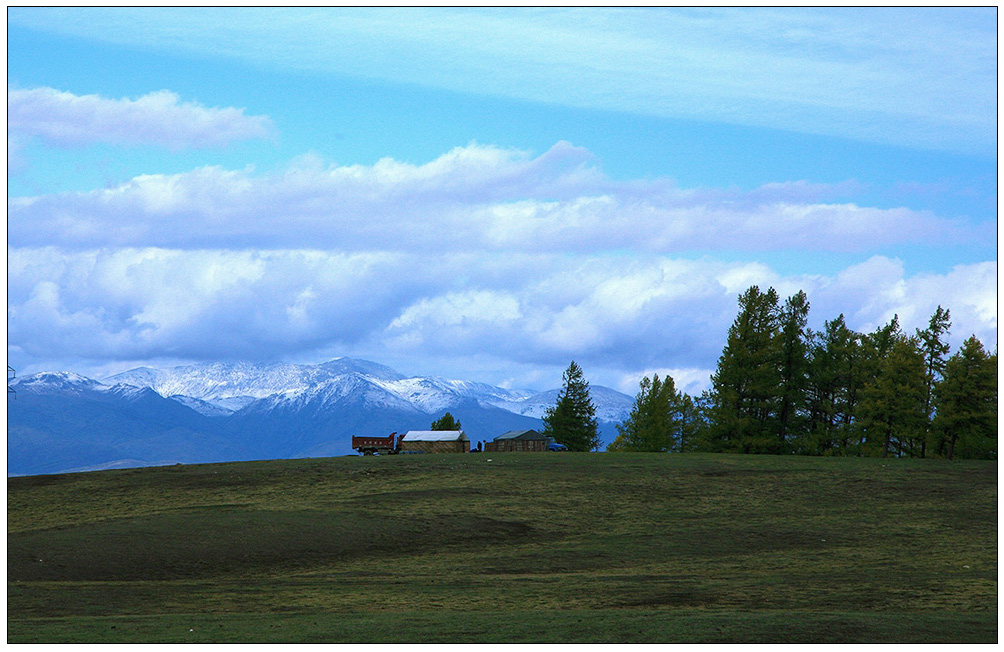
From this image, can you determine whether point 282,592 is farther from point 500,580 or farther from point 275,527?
point 275,527

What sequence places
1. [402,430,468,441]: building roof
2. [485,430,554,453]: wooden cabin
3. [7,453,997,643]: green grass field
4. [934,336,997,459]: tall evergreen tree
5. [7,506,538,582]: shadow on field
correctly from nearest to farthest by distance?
[7,453,997,643]: green grass field → [7,506,538,582]: shadow on field → [934,336,997,459]: tall evergreen tree → [402,430,468,441]: building roof → [485,430,554,453]: wooden cabin

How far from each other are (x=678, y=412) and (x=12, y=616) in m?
80.6

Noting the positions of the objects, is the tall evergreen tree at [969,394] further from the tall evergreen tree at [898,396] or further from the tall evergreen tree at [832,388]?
the tall evergreen tree at [832,388]

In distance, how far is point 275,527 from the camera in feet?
131

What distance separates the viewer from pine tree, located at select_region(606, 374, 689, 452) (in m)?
91.5

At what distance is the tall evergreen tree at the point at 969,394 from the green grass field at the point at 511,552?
4.87m

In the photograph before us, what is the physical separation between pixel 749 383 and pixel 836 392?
10.1 metres

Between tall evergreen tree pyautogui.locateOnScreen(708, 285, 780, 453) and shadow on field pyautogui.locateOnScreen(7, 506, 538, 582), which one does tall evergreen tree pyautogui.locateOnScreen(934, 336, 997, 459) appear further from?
shadow on field pyautogui.locateOnScreen(7, 506, 538, 582)

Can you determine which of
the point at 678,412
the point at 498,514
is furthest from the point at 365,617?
the point at 678,412

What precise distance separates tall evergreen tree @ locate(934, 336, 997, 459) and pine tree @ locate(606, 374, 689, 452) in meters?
28.8

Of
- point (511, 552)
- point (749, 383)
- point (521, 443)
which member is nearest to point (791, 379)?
point (749, 383)

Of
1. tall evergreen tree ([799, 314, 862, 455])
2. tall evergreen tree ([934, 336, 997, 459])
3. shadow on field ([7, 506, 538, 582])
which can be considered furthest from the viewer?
tall evergreen tree ([799, 314, 862, 455])

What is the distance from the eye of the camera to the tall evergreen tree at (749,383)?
2992 inches

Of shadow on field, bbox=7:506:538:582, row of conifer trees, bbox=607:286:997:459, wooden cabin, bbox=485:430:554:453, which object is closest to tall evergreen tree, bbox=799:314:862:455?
row of conifer trees, bbox=607:286:997:459
